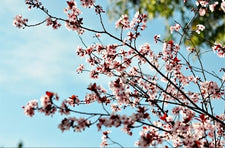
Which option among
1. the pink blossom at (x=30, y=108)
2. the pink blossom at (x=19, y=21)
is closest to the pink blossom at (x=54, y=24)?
the pink blossom at (x=19, y=21)

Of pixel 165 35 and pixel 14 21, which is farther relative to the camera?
pixel 165 35

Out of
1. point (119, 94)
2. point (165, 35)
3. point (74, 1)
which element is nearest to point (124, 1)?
point (165, 35)

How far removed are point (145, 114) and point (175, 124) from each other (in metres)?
0.42

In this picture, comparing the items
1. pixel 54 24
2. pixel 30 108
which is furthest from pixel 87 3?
pixel 30 108

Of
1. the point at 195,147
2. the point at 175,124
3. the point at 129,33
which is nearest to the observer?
the point at 195,147

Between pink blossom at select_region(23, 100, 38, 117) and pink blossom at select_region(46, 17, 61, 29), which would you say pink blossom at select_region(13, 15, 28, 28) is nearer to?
pink blossom at select_region(46, 17, 61, 29)

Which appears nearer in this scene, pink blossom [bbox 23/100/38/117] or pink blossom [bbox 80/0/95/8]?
pink blossom [bbox 23/100/38/117]

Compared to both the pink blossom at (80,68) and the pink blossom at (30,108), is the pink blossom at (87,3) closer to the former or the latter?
the pink blossom at (80,68)

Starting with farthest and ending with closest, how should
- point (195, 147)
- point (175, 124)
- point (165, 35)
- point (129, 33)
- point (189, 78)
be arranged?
point (165, 35)
point (189, 78)
point (129, 33)
point (175, 124)
point (195, 147)

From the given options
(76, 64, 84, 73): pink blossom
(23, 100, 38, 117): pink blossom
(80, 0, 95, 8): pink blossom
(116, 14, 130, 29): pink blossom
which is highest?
(80, 0, 95, 8): pink blossom

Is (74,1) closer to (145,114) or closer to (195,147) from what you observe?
(145,114)

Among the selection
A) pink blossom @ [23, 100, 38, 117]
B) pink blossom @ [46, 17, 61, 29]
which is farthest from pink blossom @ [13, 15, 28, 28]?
pink blossom @ [23, 100, 38, 117]

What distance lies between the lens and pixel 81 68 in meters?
5.28

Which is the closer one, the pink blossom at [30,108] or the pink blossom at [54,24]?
the pink blossom at [30,108]
